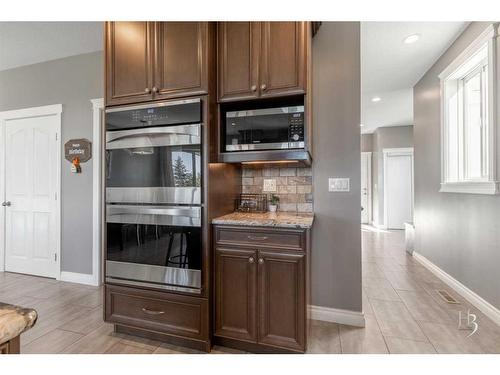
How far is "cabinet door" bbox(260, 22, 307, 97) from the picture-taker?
171 centimetres

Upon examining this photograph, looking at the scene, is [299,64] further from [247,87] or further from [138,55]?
[138,55]

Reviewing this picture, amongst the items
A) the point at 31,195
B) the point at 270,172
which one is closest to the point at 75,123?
the point at 31,195

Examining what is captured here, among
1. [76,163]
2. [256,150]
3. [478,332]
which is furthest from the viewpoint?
[76,163]

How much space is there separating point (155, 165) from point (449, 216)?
3418 millimetres

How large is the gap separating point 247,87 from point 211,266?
128 centimetres

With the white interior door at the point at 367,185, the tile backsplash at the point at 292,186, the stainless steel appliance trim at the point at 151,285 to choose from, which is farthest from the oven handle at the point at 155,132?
the white interior door at the point at 367,185

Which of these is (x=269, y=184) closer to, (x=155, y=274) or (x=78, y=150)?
(x=155, y=274)

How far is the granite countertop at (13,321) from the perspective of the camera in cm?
57

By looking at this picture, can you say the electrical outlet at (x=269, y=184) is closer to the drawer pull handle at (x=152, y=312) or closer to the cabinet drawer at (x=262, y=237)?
the cabinet drawer at (x=262, y=237)

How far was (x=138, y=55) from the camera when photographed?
1.92m

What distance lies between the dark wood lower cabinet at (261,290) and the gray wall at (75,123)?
7.22 ft

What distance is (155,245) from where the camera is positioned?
1.82 meters

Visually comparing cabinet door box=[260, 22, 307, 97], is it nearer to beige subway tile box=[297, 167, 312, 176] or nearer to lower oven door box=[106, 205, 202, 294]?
beige subway tile box=[297, 167, 312, 176]
